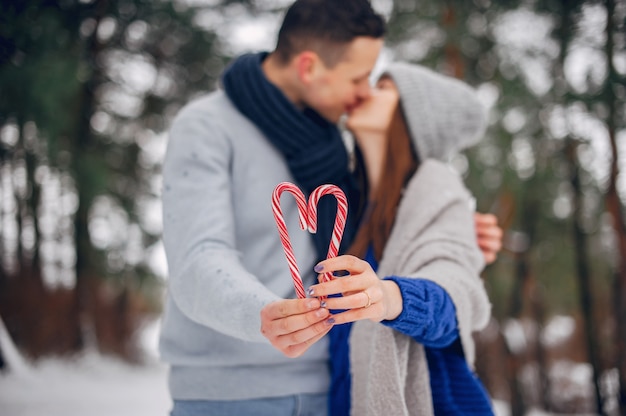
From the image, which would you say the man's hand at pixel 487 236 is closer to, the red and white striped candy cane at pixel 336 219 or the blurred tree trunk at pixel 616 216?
the red and white striped candy cane at pixel 336 219

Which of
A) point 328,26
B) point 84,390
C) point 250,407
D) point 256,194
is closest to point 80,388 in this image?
point 84,390

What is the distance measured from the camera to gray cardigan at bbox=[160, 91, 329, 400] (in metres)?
1.46

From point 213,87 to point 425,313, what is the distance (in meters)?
8.41

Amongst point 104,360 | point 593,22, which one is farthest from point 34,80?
point 104,360

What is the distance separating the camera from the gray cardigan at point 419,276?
1.60 meters

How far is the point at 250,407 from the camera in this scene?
5.58 feet

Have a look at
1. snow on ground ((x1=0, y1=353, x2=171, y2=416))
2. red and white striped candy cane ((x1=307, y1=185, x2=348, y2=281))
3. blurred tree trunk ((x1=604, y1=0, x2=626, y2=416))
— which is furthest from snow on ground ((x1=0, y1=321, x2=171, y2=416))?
blurred tree trunk ((x1=604, y1=0, x2=626, y2=416))

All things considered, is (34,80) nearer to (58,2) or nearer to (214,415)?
(58,2)

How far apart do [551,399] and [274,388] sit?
9221mm

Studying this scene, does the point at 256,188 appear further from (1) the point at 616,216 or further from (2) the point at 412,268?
(1) the point at 616,216

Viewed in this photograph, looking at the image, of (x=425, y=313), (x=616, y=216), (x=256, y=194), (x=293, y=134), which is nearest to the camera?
(x=425, y=313)

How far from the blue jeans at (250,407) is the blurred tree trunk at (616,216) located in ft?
15.9

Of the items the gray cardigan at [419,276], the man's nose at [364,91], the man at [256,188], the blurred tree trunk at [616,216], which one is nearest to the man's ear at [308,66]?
the man at [256,188]

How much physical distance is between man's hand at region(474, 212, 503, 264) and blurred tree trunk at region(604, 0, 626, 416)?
12.7 ft
